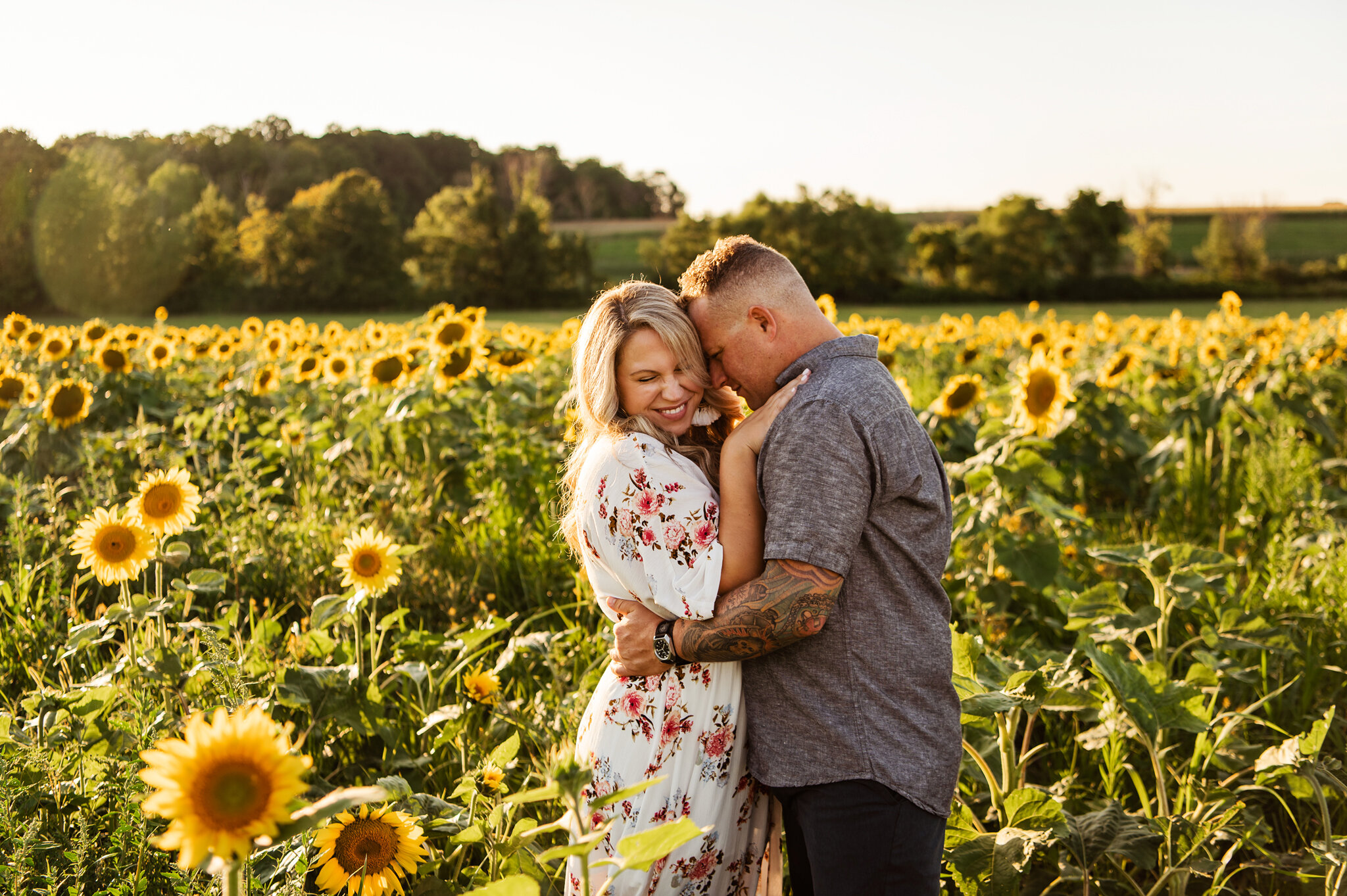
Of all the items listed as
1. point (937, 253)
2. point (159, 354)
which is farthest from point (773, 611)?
point (937, 253)

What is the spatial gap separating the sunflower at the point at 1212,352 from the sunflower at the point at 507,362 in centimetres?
501

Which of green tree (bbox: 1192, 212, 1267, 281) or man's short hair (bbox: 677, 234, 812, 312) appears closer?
man's short hair (bbox: 677, 234, 812, 312)

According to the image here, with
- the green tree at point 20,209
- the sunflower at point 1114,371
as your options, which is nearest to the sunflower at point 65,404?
the green tree at point 20,209

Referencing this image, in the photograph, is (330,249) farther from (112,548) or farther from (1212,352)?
(112,548)

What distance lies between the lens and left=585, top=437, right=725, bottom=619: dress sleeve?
1907 millimetres

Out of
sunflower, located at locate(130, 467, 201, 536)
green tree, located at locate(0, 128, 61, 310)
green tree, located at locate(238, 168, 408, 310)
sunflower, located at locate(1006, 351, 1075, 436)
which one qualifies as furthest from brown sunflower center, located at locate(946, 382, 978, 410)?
green tree, located at locate(238, 168, 408, 310)

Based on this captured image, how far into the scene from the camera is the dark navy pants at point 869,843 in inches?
72.1

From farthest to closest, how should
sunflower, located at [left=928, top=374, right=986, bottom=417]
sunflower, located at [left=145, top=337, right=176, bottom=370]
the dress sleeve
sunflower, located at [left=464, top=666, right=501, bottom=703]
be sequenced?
sunflower, located at [left=145, top=337, right=176, bottom=370], sunflower, located at [left=928, top=374, right=986, bottom=417], sunflower, located at [left=464, top=666, right=501, bottom=703], the dress sleeve

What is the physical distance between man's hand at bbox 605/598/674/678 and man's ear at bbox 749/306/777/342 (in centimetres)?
70

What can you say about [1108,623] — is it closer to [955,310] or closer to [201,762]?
[201,762]

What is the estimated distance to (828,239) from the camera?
45281 millimetres

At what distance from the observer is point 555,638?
2.88 metres

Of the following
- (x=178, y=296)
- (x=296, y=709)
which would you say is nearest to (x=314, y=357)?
(x=296, y=709)

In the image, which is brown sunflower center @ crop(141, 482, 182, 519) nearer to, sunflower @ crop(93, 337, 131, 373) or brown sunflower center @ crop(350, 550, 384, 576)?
brown sunflower center @ crop(350, 550, 384, 576)
